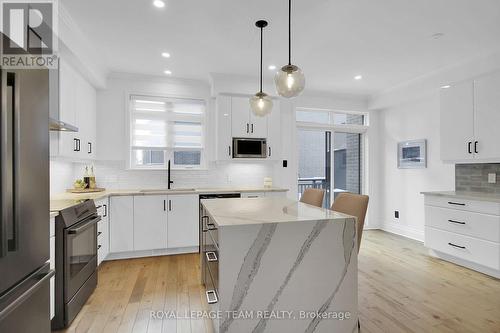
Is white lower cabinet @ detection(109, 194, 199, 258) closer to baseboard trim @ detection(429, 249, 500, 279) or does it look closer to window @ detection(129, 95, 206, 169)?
window @ detection(129, 95, 206, 169)

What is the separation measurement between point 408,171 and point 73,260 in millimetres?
5077

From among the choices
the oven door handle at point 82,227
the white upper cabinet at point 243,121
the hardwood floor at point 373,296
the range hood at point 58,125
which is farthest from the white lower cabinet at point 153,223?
the white upper cabinet at point 243,121

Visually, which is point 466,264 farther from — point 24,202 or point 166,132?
point 166,132

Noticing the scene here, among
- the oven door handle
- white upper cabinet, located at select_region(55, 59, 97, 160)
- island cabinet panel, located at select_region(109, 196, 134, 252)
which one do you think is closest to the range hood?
white upper cabinet, located at select_region(55, 59, 97, 160)

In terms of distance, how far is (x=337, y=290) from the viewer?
1662 mm

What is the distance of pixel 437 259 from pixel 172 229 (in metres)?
3.66

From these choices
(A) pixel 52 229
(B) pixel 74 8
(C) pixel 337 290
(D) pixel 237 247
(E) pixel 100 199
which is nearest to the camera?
(D) pixel 237 247

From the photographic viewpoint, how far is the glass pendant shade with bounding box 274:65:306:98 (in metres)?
1.96

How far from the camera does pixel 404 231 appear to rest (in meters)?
4.67

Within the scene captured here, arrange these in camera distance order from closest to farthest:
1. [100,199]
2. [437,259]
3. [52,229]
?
[52,229] < [100,199] < [437,259]

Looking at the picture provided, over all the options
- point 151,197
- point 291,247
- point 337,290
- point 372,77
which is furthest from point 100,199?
point 372,77

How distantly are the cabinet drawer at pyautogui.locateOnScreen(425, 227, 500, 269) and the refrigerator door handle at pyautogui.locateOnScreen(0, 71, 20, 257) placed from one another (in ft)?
13.4

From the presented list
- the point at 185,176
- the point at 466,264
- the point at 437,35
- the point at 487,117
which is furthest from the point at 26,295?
the point at 487,117

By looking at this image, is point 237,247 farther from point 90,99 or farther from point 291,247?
point 90,99
